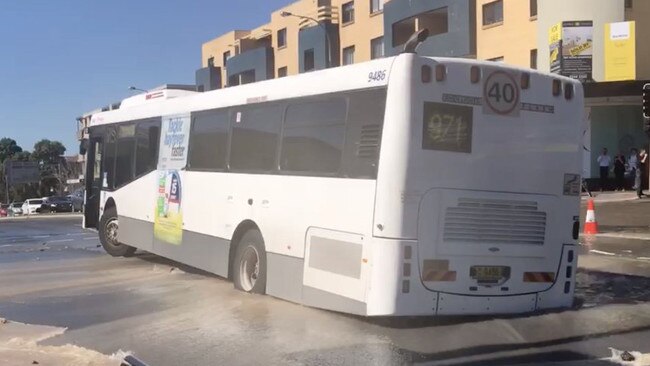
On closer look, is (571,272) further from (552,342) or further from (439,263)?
(439,263)

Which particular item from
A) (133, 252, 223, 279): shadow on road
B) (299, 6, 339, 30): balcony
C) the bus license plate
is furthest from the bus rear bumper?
(299, 6, 339, 30): balcony

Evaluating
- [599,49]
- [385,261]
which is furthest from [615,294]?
[599,49]

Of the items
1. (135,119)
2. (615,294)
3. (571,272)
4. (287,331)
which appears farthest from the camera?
(135,119)

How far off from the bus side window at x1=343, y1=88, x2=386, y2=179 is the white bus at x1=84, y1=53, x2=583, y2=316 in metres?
0.02

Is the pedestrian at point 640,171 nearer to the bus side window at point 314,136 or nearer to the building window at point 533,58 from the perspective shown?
the building window at point 533,58

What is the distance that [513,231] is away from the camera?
7.78 m

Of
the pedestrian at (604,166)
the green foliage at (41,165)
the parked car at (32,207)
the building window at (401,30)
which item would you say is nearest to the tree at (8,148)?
the green foliage at (41,165)

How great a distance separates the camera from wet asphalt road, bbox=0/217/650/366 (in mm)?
6785

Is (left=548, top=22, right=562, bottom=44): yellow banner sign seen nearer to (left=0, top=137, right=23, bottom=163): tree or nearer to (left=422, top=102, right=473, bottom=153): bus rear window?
(left=422, top=102, right=473, bottom=153): bus rear window

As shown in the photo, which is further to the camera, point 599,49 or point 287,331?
point 599,49

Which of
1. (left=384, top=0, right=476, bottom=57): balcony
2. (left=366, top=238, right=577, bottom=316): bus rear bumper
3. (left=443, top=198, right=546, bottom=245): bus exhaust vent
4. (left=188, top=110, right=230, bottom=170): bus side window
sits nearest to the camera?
A: (left=366, top=238, right=577, bottom=316): bus rear bumper

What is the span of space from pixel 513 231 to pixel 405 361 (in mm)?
2156

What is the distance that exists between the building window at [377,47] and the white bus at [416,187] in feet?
118

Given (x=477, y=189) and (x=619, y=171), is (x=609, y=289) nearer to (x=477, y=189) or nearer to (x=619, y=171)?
(x=477, y=189)
